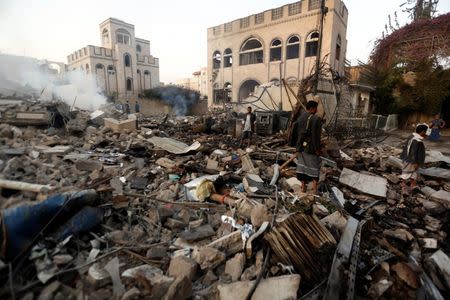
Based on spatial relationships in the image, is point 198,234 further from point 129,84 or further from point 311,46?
point 129,84

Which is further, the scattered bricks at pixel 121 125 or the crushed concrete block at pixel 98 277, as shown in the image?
the scattered bricks at pixel 121 125

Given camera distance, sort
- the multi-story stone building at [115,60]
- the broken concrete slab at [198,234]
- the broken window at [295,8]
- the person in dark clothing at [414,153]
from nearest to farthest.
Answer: the broken concrete slab at [198,234]
the person in dark clothing at [414,153]
the broken window at [295,8]
the multi-story stone building at [115,60]

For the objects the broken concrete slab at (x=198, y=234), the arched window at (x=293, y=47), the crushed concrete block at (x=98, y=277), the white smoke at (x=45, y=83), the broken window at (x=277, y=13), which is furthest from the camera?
the broken window at (x=277, y=13)

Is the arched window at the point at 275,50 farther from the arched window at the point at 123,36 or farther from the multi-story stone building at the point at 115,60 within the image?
the arched window at the point at 123,36

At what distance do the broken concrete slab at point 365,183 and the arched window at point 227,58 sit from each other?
22.6 meters

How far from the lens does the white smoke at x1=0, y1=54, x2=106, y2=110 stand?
19.0 metres

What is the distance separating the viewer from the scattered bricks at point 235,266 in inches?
90.5

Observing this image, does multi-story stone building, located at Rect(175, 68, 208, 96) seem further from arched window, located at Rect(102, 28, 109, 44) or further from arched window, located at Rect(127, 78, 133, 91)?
arched window, located at Rect(102, 28, 109, 44)

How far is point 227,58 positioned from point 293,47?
7396 mm

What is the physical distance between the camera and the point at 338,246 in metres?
2.62

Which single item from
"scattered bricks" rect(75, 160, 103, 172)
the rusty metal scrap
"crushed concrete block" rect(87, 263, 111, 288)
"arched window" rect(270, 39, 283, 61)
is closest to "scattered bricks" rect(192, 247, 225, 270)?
the rusty metal scrap

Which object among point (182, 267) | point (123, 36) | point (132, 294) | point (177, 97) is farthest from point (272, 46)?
point (132, 294)

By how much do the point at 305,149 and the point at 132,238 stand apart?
3080 mm

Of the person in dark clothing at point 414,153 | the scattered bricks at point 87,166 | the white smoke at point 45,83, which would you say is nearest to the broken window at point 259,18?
the white smoke at point 45,83
